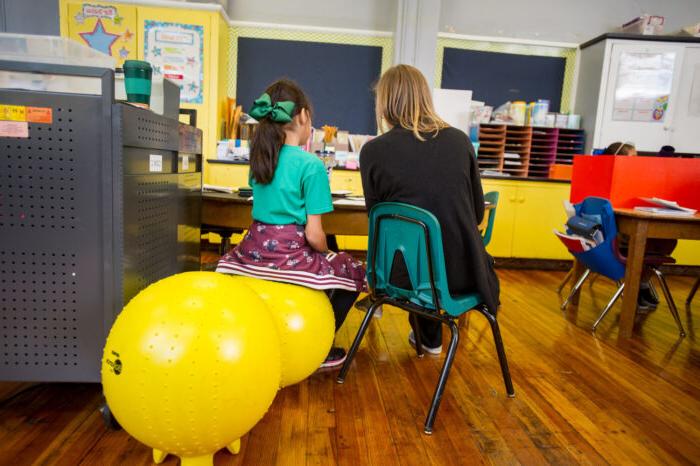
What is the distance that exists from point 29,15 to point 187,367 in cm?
523

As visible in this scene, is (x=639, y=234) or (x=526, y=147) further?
(x=526, y=147)

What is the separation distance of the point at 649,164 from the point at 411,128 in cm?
207

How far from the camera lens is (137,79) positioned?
5.50 ft

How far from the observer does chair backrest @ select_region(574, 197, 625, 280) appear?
2.59m

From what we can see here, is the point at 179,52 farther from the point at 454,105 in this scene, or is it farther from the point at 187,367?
the point at 187,367

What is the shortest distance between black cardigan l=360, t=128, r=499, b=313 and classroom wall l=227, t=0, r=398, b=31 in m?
3.66

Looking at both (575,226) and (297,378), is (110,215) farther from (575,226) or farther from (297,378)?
(575,226)

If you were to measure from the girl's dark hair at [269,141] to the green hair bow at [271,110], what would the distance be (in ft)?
0.13

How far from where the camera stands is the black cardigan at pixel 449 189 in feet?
5.34

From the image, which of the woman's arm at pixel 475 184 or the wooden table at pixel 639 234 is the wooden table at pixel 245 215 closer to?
the woman's arm at pixel 475 184

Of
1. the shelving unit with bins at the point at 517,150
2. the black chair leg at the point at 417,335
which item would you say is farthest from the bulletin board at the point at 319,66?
the black chair leg at the point at 417,335

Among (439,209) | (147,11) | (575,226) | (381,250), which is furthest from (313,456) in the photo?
(147,11)

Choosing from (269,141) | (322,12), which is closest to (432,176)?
(269,141)

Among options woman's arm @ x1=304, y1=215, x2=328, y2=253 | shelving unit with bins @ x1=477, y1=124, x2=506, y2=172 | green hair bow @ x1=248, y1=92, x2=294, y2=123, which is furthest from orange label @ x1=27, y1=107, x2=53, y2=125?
shelving unit with bins @ x1=477, y1=124, x2=506, y2=172
